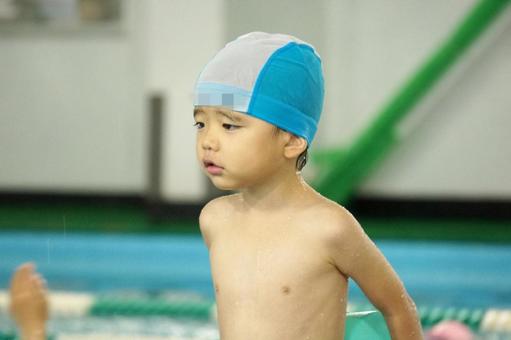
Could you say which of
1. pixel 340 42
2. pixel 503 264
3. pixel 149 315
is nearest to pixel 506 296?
pixel 503 264

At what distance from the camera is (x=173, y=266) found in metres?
5.53

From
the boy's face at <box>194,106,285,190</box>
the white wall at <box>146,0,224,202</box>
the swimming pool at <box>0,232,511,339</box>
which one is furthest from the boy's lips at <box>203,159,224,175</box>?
the white wall at <box>146,0,224,202</box>

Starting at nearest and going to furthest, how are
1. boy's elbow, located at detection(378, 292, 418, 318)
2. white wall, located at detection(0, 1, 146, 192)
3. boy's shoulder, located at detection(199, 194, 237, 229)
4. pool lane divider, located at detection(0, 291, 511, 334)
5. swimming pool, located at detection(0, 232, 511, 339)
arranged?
boy's elbow, located at detection(378, 292, 418, 318) < boy's shoulder, located at detection(199, 194, 237, 229) < pool lane divider, located at detection(0, 291, 511, 334) < swimming pool, located at detection(0, 232, 511, 339) < white wall, located at detection(0, 1, 146, 192)

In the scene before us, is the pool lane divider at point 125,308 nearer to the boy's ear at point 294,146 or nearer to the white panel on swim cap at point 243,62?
the boy's ear at point 294,146

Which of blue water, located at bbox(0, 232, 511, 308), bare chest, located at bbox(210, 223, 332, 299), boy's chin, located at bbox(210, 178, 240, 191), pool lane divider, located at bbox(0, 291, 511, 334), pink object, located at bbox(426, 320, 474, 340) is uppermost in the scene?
boy's chin, located at bbox(210, 178, 240, 191)

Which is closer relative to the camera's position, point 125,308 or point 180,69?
point 125,308

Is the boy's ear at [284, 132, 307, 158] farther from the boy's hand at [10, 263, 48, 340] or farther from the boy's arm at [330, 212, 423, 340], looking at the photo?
the boy's hand at [10, 263, 48, 340]

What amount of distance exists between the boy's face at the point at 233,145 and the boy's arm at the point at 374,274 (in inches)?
8.1

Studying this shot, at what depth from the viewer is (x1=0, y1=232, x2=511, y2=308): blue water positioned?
495 centimetres

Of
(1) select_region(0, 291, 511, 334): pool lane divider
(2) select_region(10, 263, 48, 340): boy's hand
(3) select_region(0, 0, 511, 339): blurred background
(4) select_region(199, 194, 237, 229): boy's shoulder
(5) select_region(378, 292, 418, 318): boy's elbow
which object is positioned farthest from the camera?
(3) select_region(0, 0, 511, 339): blurred background

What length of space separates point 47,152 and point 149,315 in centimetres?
443

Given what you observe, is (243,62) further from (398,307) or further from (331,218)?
(398,307)

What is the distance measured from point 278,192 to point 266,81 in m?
0.25

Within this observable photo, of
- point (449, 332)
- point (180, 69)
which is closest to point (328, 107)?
point (180, 69)
